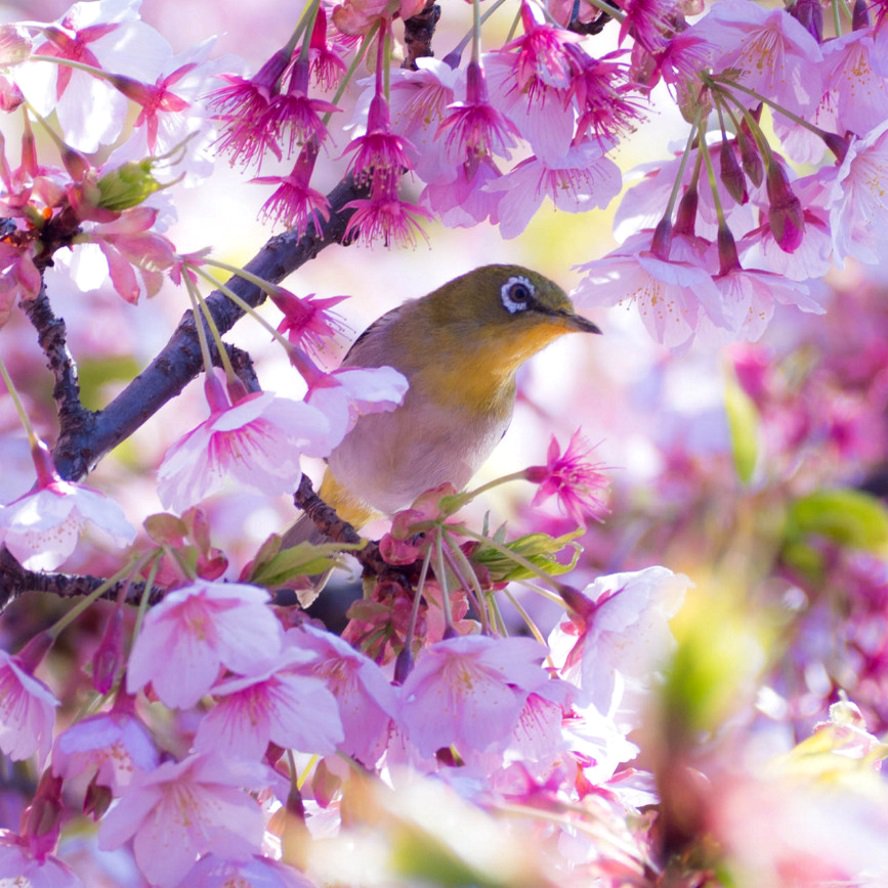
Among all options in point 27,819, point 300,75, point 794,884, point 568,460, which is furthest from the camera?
point 568,460

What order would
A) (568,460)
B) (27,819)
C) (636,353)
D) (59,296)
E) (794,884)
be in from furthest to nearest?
(636,353)
(59,296)
(568,460)
(27,819)
(794,884)

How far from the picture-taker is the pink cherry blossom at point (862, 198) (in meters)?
1.47

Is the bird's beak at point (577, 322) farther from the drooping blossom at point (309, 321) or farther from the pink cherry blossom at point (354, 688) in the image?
the pink cherry blossom at point (354, 688)

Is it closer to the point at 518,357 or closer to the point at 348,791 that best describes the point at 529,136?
the point at 348,791

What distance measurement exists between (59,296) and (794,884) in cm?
261

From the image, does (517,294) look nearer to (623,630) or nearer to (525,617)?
(525,617)

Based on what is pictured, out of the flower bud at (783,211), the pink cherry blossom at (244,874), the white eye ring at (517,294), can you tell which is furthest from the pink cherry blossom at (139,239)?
the white eye ring at (517,294)

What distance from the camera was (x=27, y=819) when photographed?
125cm

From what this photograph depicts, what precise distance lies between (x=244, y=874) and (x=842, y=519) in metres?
1.47

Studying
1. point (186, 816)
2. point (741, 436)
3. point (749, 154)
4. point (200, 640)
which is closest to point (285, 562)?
point (200, 640)

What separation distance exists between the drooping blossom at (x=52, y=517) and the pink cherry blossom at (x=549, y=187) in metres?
0.67

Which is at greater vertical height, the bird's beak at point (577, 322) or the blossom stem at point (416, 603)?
the blossom stem at point (416, 603)

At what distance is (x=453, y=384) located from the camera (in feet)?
8.58

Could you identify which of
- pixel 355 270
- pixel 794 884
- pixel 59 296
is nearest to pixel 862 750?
pixel 794 884
